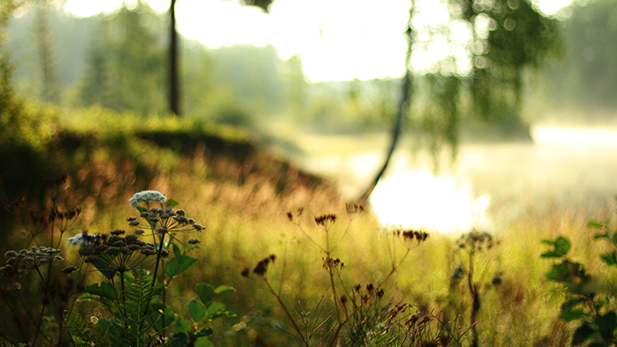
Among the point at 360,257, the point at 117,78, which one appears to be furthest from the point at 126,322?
the point at 117,78

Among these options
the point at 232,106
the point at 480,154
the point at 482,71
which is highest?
the point at 482,71

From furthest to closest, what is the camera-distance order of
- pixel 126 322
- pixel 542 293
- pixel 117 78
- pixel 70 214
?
pixel 117 78
pixel 542 293
pixel 70 214
pixel 126 322

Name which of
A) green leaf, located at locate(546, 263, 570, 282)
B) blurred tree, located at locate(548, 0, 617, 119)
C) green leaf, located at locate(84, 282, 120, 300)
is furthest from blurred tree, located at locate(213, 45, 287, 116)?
green leaf, located at locate(84, 282, 120, 300)

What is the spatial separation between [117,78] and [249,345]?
40423 millimetres

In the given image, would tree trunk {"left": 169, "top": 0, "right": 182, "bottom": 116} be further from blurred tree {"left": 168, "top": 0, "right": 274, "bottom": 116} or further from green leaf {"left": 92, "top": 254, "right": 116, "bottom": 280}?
green leaf {"left": 92, "top": 254, "right": 116, "bottom": 280}

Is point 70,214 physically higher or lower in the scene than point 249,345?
higher

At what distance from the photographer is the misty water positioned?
16.5 feet

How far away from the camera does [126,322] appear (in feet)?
3.98

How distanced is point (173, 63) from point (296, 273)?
40.4 ft

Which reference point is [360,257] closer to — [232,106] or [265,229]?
[265,229]

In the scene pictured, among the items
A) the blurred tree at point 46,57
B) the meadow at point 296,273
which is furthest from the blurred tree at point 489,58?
the blurred tree at point 46,57

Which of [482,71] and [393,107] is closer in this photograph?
[482,71]

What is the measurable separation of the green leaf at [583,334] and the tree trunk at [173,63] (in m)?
14.0

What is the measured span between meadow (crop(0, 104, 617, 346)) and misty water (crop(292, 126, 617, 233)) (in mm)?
362
